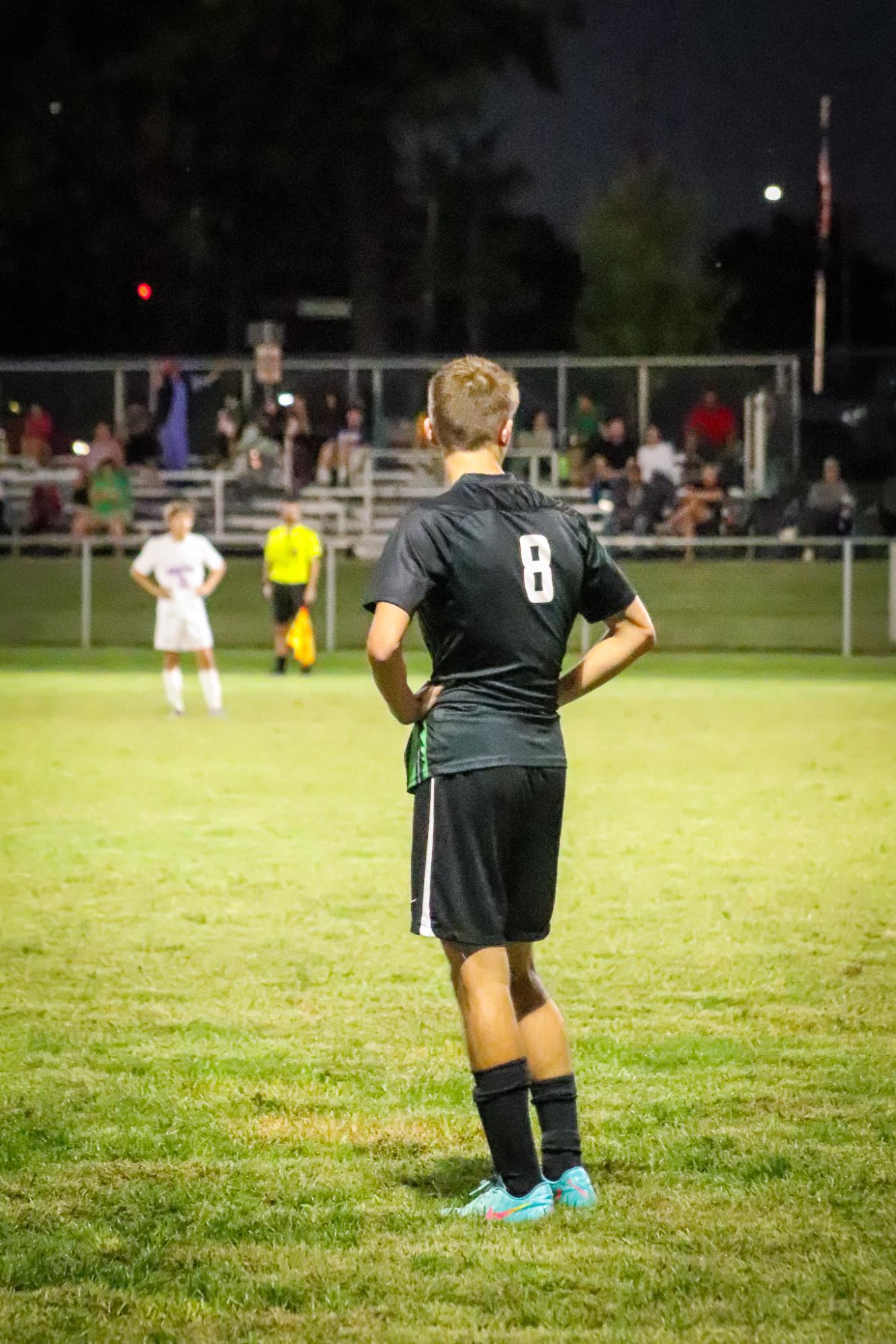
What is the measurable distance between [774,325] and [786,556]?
47408mm

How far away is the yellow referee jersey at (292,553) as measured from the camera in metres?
25.2

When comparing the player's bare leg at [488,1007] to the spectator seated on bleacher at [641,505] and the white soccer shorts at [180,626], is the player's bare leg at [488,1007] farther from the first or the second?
the spectator seated on bleacher at [641,505]

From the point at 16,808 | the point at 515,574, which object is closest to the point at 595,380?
the point at 16,808

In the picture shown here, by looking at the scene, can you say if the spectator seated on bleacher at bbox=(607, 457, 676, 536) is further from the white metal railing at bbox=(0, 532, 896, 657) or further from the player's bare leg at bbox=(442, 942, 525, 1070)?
the player's bare leg at bbox=(442, 942, 525, 1070)

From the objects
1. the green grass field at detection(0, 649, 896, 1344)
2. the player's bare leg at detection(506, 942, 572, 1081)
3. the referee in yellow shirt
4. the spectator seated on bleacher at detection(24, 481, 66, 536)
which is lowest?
the green grass field at detection(0, 649, 896, 1344)

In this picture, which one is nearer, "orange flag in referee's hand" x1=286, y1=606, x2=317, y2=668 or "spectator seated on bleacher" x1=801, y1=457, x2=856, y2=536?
"orange flag in referee's hand" x1=286, y1=606, x2=317, y2=668

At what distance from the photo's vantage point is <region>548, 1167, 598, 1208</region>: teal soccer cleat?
16.8 feet

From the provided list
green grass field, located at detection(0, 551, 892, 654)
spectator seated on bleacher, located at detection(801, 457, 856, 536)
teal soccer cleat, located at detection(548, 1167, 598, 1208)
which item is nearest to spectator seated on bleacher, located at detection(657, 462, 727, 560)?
green grass field, located at detection(0, 551, 892, 654)

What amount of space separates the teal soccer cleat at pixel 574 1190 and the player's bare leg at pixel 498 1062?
0.43ft

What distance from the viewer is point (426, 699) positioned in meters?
5.00

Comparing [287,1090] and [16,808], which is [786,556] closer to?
[16,808]

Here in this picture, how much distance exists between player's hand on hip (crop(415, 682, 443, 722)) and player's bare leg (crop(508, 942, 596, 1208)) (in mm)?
656

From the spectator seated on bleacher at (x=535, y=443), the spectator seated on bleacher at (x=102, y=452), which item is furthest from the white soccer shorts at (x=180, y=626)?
the spectator seated on bleacher at (x=535, y=443)

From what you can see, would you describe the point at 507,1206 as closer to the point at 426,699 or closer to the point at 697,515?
the point at 426,699
